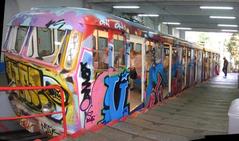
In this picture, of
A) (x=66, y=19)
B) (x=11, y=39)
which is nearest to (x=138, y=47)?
(x=66, y=19)

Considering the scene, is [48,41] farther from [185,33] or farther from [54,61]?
[185,33]

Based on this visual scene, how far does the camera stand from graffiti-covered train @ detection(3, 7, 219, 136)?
21.0 ft

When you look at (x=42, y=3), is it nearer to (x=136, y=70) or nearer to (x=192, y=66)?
(x=136, y=70)

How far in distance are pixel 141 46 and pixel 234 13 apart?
12179 millimetres

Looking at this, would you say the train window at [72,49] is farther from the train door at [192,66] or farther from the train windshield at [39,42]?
the train door at [192,66]

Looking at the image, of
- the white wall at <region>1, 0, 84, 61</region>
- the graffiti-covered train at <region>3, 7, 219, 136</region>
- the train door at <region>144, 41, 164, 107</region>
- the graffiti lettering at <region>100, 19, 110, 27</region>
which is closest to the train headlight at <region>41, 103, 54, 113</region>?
the graffiti-covered train at <region>3, 7, 219, 136</region>

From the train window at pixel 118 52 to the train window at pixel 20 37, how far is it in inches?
82.2

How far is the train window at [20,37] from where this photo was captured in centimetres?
716

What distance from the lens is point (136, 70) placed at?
901 cm

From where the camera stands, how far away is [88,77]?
257 inches

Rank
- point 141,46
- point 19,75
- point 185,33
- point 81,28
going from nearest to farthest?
point 81,28, point 19,75, point 141,46, point 185,33

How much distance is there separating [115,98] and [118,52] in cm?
114

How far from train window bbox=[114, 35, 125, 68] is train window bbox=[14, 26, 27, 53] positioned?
6.85ft

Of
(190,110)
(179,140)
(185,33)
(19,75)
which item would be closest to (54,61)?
(19,75)
